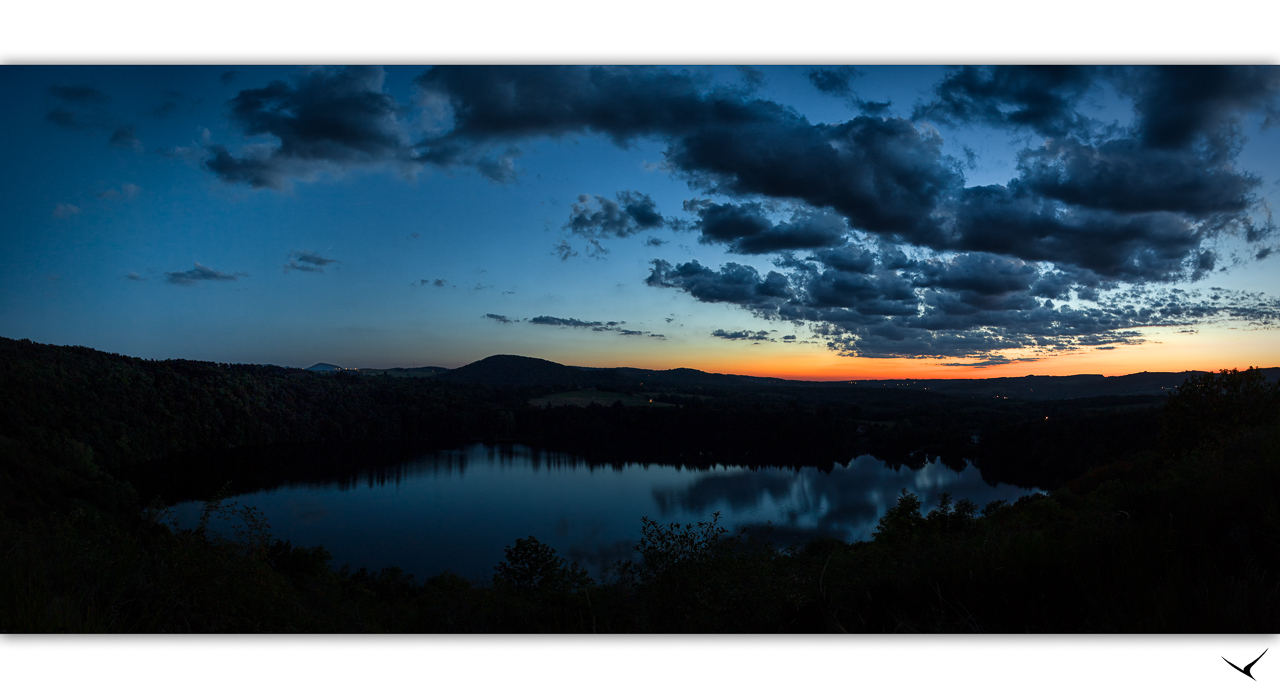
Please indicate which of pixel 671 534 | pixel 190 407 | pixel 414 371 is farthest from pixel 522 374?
pixel 190 407

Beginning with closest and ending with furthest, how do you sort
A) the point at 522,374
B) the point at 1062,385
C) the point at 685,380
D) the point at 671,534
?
the point at 671,534, the point at 1062,385, the point at 685,380, the point at 522,374

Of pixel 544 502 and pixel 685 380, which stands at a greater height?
pixel 685 380

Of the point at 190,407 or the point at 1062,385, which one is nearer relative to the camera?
the point at 1062,385

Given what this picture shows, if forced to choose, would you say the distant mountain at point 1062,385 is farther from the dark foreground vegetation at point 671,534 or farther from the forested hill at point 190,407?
the forested hill at point 190,407

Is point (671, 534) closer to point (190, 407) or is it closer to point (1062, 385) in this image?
point (1062, 385)

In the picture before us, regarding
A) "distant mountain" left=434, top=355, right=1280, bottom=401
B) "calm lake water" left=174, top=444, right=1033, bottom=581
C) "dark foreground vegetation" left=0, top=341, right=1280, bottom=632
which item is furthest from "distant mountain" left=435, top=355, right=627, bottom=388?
"calm lake water" left=174, top=444, right=1033, bottom=581

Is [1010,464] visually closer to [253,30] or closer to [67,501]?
[253,30]
